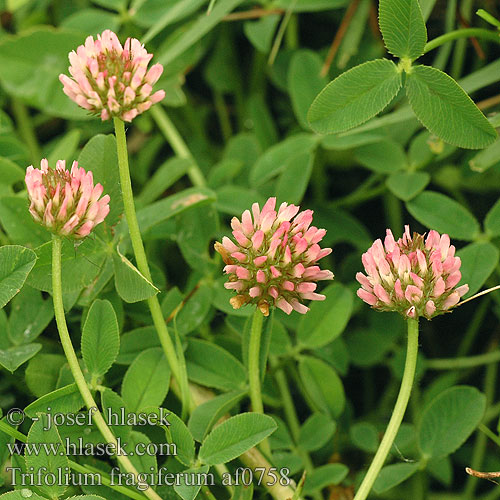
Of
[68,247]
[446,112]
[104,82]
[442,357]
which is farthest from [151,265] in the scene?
[442,357]

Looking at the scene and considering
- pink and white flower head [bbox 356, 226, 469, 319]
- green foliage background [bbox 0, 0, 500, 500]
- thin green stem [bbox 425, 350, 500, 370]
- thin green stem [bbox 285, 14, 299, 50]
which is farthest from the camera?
thin green stem [bbox 285, 14, 299, 50]

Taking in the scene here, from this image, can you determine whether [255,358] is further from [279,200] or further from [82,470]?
[279,200]

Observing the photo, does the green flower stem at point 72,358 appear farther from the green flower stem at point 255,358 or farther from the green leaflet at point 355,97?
the green leaflet at point 355,97

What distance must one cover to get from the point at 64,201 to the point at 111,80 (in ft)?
0.41

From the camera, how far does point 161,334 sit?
765mm

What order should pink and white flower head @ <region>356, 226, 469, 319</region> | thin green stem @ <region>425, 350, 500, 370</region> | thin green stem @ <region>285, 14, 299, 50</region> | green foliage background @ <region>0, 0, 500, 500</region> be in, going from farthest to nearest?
thin green stem @ <region>285, 14, 299, 50</region> → thin green stem @ <region>425, 350, 500, 370</region> → green foliage background @ <region>0, 0, 500, 500</region> → pink and white flower head @ <region>356, 226, 469, 319</region>

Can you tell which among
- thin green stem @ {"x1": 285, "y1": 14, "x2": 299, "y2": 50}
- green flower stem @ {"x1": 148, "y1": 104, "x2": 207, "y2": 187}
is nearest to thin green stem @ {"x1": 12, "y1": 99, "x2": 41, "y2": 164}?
green flower stem @ {"x1": 148, "y1": 104, "x2": 207, "y2": 187}

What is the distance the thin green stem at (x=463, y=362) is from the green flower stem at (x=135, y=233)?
482 millimetres

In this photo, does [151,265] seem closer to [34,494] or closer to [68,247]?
[68,247]

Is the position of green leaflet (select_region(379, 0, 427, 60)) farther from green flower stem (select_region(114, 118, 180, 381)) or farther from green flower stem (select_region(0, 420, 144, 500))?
green flower stem (select_region(0, 420, 144, 500))

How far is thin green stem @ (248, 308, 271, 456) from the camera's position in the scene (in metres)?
0.72

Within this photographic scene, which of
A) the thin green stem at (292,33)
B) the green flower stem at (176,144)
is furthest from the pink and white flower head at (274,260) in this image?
the thin green stem at (292,33)

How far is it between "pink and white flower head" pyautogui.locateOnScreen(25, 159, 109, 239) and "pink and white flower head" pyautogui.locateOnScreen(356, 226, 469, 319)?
0.27m

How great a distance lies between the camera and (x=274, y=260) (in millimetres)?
672
